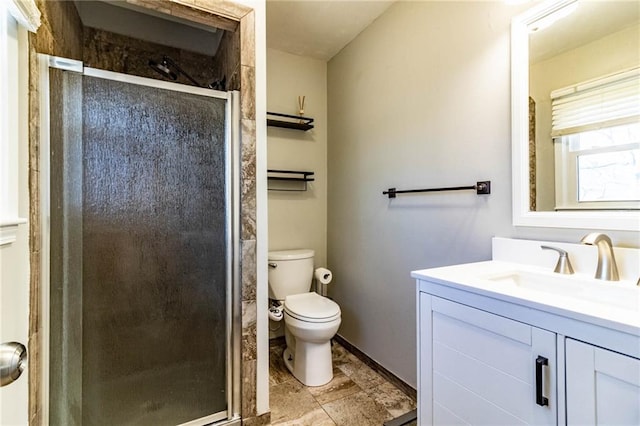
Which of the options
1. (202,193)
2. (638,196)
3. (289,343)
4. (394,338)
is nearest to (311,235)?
(289,343)

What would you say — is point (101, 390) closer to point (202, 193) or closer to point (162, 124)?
point (202, 193)

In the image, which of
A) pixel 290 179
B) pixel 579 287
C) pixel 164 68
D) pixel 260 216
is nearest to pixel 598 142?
pixel 579 287

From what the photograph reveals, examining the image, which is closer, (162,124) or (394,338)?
(162,124)

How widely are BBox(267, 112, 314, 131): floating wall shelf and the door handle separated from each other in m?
1.95

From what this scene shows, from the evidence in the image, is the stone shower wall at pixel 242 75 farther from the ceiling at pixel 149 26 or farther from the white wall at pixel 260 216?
the ceiling at pixel 149 26

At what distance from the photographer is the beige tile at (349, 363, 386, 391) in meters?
1.85

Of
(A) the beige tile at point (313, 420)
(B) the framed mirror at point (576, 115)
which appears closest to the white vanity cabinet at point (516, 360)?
(B) the framed mirror at point (576, 115)

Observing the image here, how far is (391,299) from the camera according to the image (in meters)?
1.91

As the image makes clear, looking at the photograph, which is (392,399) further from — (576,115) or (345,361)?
(576,115)

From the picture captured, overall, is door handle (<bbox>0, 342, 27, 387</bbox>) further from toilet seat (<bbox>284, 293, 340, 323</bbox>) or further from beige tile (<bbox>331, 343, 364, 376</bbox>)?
beige tile (<bbox>331, 343, 364, 376</bbox>)

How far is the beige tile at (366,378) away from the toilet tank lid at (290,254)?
0.85 meters

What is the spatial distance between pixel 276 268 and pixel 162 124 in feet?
3.91

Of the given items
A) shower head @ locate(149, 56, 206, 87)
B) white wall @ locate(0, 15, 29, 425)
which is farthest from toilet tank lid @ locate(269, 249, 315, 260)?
shower head @ locate(149, 56, 206, 87)

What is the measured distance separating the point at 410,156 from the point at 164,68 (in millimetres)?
1728
